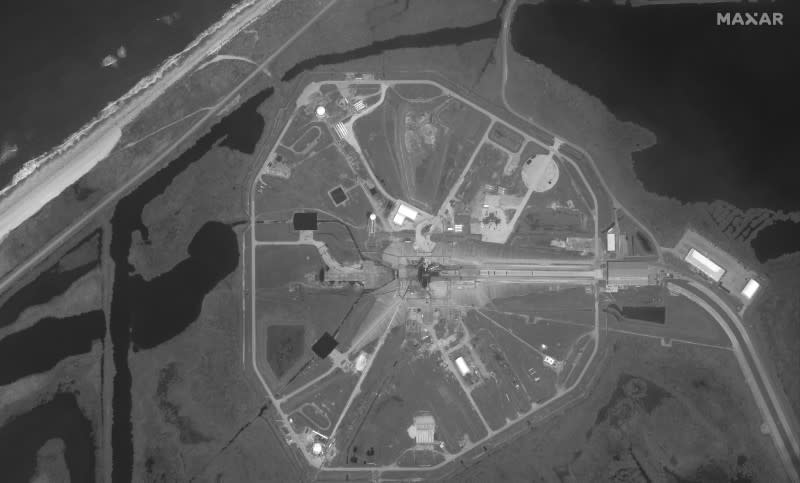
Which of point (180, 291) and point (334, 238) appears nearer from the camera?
point (180, 291)

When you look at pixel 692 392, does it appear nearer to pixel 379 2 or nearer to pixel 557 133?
pixel 557 133

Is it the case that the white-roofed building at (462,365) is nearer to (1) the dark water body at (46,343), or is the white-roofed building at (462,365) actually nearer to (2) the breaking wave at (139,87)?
(1) the dark water body at (46,343)

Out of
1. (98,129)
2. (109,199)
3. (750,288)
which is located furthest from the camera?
(98,129)

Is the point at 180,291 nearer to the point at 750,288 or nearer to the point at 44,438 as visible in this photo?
the point at 44,438

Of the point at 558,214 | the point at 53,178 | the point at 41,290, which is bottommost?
the point at 558,214

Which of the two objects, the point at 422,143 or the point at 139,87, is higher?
the point at 139,87

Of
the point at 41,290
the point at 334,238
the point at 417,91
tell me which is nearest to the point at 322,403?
the point at 334,238

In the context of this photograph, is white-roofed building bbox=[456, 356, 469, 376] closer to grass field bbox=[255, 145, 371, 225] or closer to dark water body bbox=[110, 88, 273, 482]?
grass field bbox=[255, 145, 371, 225]
